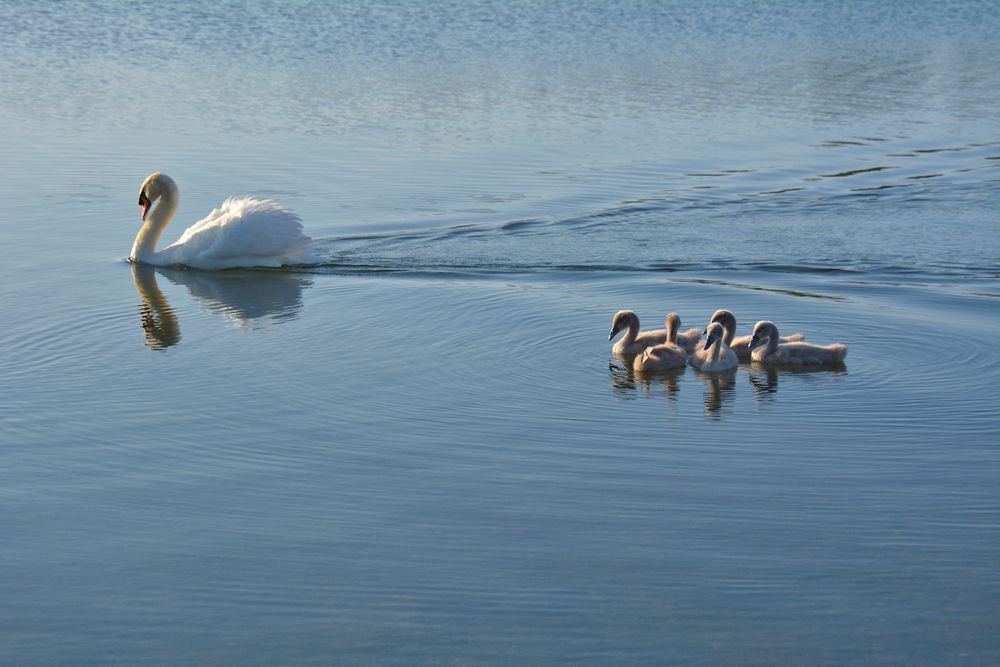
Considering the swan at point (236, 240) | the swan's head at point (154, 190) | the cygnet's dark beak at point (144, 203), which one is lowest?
the swan at point (236, 240)

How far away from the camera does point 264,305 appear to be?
12.8 meters

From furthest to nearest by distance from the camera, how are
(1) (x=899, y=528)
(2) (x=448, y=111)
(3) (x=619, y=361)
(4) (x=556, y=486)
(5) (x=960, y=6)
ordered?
(5) (x=960, y=6) < (2) (x=448, y=111) < (3) (x=619, y=361) < (4) (x=556, y=486) < (1) (x=899, y=528)

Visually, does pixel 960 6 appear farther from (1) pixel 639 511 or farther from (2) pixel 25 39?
(1) pixel 639 511

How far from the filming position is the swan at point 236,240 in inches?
551

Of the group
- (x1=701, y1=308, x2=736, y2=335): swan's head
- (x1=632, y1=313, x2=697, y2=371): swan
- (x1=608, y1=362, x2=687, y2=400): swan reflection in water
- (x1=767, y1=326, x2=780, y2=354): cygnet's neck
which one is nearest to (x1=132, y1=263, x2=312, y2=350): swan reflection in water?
(x1=608, y1=362, x2=687, y2=400): swan reflection in water

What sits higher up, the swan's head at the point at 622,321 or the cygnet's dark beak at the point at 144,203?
the cygnet's dark beak at the point at 144,203

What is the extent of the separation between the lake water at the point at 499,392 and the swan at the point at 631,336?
0.18m

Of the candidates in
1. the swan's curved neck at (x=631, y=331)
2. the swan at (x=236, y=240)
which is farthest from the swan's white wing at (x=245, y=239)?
the swan's curved neck at (x=631, y=331)

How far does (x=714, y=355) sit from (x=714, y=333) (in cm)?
16

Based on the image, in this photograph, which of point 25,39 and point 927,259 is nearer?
point 927,259

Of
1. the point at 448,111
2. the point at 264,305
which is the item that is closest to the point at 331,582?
the point at 264,305

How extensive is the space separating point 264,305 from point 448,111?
9.86m

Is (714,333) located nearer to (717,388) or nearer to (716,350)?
(716,350)

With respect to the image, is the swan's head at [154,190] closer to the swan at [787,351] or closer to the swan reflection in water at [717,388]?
the swan reflection in water at [717,388]
